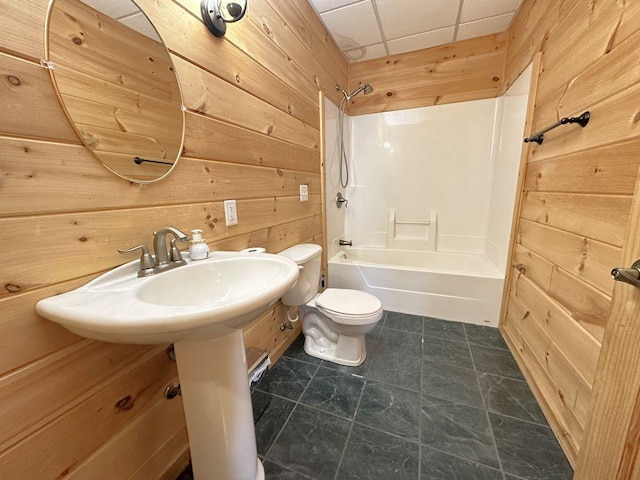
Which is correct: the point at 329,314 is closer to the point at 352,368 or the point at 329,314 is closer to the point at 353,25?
the point at 352,368

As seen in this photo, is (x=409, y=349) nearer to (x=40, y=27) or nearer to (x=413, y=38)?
(x=40, y=27)

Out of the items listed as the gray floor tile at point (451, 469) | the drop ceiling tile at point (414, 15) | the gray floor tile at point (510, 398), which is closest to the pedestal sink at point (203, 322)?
the gray floor tile at point (451, 469)

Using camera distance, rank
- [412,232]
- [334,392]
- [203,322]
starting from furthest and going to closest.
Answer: [412,232] < [334,392] < [203,322]

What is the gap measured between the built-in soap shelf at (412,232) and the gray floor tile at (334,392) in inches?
63.7

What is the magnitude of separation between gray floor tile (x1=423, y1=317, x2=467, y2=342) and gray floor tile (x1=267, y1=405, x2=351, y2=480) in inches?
39.9

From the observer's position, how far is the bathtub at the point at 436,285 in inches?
75.6

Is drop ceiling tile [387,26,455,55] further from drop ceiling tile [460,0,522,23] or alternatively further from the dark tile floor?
the dark tile floor

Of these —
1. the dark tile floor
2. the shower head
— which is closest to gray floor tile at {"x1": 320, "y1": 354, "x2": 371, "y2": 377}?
the dark tile floor

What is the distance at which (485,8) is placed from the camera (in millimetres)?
1811

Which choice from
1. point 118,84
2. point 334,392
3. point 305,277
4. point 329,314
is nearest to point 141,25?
point 118,84

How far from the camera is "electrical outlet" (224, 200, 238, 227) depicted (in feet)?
3.75

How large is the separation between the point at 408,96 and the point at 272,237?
6.78 ft

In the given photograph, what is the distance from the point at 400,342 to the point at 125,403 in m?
1.55

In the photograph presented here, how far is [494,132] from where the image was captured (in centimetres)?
Result: 229
